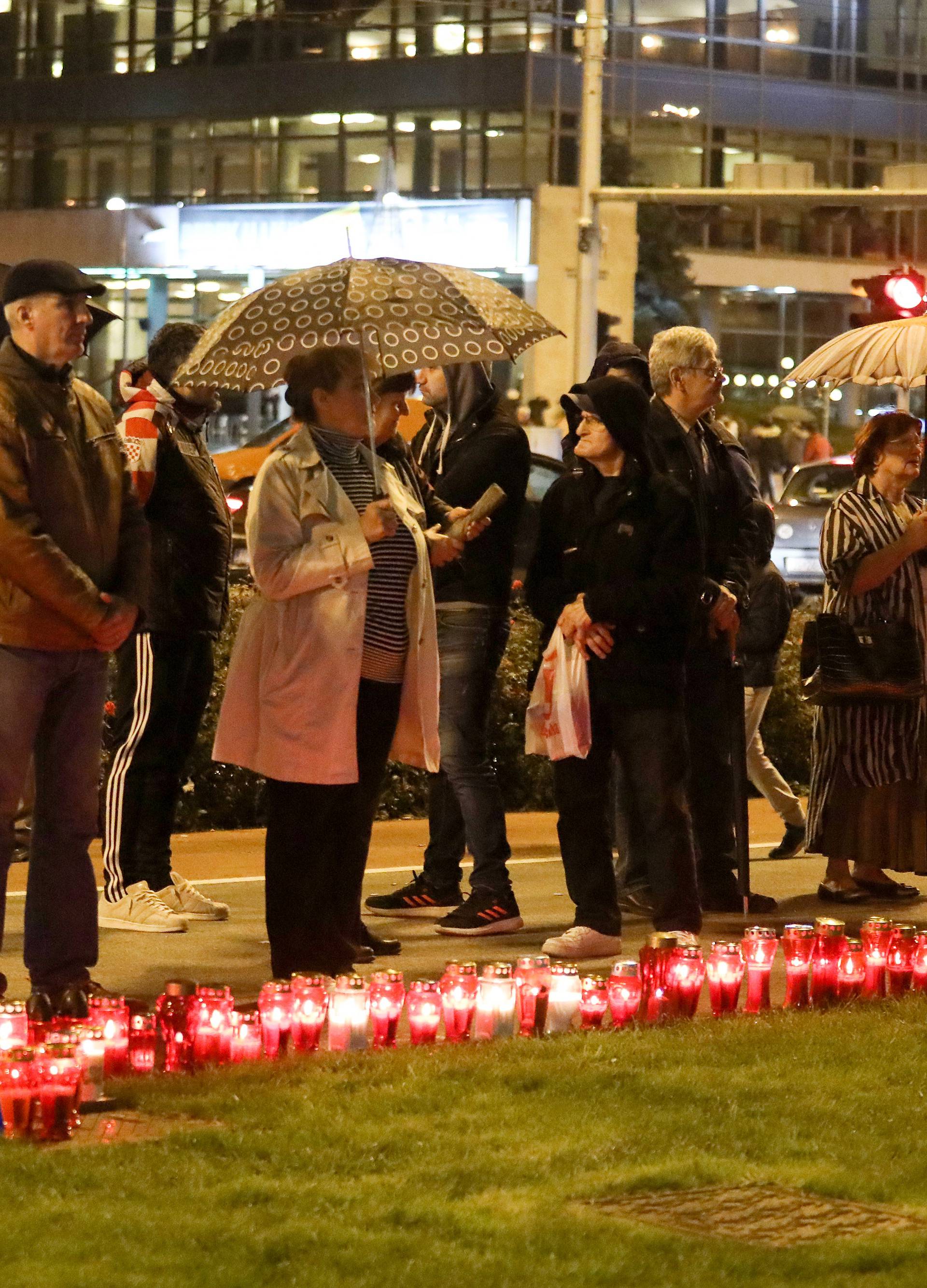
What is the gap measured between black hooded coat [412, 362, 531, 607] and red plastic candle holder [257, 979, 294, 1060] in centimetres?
282

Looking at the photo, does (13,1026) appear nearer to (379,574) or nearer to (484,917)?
(379,574)

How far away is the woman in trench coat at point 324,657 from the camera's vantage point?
7.31m

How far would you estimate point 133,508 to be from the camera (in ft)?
23.6

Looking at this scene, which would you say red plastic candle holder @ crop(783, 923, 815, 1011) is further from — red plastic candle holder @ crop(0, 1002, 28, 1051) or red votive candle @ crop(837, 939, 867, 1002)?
red plastic candle holder @ crop(0, 1002, 28, 1051)

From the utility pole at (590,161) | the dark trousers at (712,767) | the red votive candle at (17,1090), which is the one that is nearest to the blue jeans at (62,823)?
the red votive candle at (17,1090)

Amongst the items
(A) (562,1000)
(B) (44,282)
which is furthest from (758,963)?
(B) (44,282)

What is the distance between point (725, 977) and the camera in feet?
23.9

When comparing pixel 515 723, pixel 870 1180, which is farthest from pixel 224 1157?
pixel 515 723

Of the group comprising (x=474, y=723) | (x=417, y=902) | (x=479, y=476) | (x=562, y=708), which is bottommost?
(x=417, y=902)

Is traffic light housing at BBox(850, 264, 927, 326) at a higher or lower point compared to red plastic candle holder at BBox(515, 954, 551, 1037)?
higher

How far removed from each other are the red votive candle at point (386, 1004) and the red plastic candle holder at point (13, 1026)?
1103 millimetres

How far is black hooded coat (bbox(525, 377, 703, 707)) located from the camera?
8.31 meters

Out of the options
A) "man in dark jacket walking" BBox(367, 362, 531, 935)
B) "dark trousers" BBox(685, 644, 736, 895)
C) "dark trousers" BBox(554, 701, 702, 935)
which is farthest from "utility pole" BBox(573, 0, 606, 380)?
"dark trousers" BBox(554, 701, 702, 935)

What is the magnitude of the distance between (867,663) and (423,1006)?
3756mm
